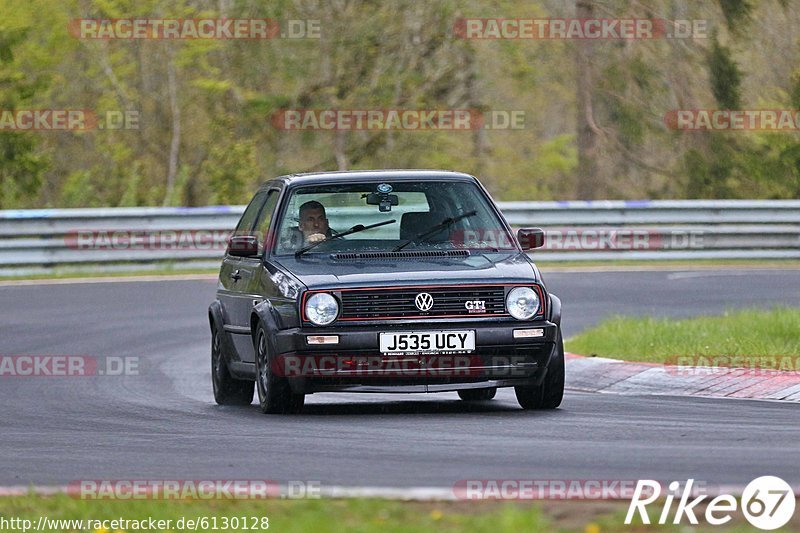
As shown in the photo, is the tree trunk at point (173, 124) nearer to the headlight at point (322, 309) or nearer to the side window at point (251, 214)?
the side window at point (251, 214)

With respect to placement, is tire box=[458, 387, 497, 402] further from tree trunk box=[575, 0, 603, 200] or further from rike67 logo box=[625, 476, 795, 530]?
tree trunk box=[575, 0, 603, 200]

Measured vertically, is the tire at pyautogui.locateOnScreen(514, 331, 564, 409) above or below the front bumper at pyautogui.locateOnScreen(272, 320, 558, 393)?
below

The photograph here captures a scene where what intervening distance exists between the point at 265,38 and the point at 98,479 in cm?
3117

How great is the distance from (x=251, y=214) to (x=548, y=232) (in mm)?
14041

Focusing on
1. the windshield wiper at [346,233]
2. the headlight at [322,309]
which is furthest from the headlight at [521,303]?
the windshield wiper at [346,233]

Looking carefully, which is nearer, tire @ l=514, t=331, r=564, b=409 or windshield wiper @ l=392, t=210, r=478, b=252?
tire @ l=514, t=331, r=564, b=409

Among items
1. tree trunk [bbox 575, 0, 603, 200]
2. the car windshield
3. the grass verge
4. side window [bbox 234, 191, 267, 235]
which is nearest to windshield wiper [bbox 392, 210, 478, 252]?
the car windshield

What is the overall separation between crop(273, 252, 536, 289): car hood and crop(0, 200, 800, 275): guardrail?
14.0 metres

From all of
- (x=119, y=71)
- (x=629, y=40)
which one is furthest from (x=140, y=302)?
(x=119, y=71)

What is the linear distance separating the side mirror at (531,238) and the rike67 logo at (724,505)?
4686mm

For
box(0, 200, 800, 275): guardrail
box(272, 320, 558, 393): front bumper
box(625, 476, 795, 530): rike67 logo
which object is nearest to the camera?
box(625, 476, 795, 530): rike67 logo

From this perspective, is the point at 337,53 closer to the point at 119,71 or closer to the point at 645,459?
the point at 119,71

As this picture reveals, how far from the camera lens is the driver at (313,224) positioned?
11.2 metres

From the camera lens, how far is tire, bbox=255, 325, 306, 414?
10.5 m
